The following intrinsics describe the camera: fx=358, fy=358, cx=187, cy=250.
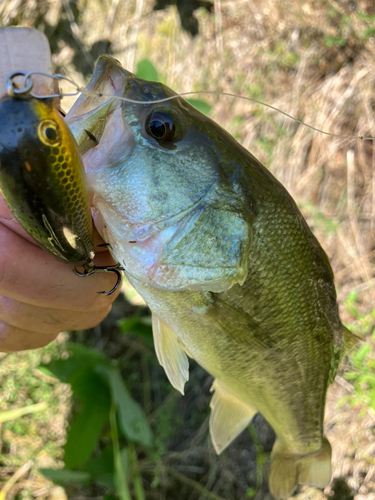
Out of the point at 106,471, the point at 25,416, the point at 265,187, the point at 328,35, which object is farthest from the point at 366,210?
the point at 25,416

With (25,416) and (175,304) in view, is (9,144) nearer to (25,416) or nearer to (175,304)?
(175,304)

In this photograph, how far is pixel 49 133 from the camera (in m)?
0.60

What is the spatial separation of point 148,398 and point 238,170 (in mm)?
2048

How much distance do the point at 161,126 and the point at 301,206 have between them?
1.98 m

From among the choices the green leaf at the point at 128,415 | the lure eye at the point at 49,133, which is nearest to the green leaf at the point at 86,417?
the green leaf at the point at 128,415

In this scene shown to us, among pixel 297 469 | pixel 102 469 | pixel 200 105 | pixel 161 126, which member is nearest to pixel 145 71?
pixel 200 105

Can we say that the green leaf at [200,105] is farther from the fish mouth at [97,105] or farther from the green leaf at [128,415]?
the green leaf at [128,415]

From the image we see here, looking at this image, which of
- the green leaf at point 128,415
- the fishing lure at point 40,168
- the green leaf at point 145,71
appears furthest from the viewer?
the green leaf at point 145,71

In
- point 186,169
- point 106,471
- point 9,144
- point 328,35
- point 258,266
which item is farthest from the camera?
point 328,35

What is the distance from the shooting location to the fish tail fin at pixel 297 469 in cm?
158

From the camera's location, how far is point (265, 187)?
1058mm

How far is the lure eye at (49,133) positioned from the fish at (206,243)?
0.20m

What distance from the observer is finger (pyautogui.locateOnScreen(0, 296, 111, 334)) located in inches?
44.9

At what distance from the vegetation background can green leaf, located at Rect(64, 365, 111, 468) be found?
0.21m
